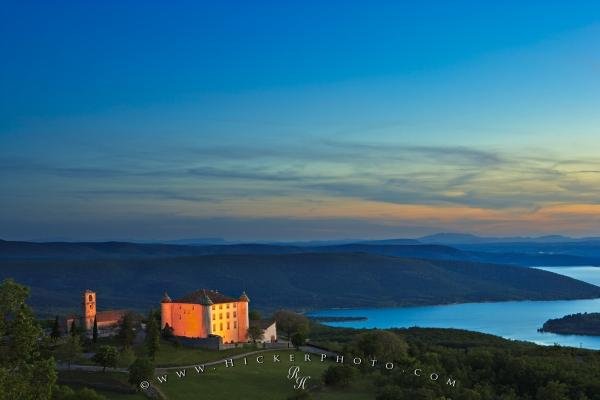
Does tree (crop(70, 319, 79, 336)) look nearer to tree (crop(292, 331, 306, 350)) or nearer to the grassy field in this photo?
the grassy field

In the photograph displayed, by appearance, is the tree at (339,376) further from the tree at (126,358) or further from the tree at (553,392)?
the tree at (126,358)

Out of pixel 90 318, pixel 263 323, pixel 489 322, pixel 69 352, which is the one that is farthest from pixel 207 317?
pixel 489 322

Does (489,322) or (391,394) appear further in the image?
(489,322)

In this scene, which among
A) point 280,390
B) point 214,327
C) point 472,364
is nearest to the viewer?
point 280,390

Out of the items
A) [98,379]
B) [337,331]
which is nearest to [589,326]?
[337,331]

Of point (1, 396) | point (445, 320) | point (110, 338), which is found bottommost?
point (445, 320)

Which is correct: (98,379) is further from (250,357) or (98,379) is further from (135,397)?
(250,357)

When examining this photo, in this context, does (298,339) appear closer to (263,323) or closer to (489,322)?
(263,323)
